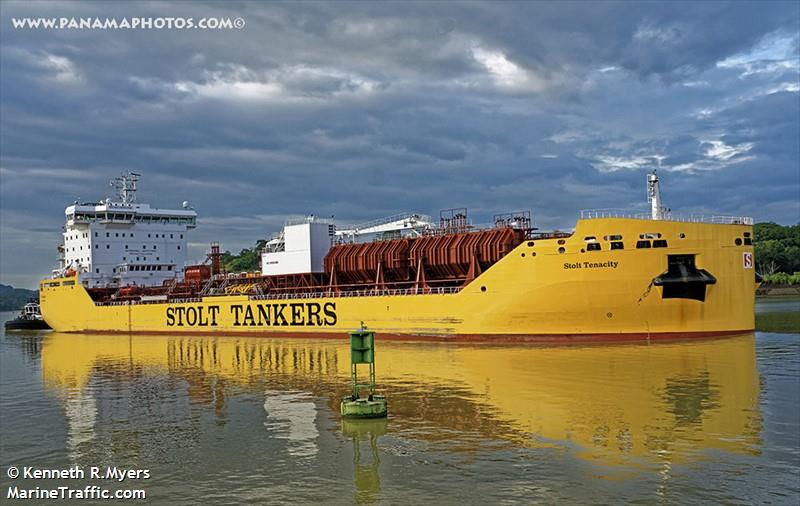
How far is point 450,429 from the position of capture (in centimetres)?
1266

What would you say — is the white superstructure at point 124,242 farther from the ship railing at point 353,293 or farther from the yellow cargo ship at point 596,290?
the yellow cargo ship at point 596,290

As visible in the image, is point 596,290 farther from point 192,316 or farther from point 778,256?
point 778,256

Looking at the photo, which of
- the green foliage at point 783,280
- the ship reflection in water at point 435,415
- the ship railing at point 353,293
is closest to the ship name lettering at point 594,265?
the ship reflection in water at point 435,415

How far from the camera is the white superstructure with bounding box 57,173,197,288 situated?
49.7 metres

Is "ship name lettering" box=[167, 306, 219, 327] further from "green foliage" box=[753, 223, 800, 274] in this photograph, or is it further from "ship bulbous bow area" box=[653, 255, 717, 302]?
"green foliage" box=[753, 223, 800, 274]

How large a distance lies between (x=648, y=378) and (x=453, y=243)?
602 inches

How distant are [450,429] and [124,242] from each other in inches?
1780

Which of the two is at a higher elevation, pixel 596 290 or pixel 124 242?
pixel 124 242

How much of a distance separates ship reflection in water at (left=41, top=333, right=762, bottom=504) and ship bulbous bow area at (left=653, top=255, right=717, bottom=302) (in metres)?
2.02

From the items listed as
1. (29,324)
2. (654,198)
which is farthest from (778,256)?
(29,324)

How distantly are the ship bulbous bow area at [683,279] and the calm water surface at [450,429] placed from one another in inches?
104

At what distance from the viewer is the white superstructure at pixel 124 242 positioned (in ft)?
163

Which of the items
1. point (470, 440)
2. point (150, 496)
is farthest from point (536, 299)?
point (150, 496)

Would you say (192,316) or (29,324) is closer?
(192,316)
